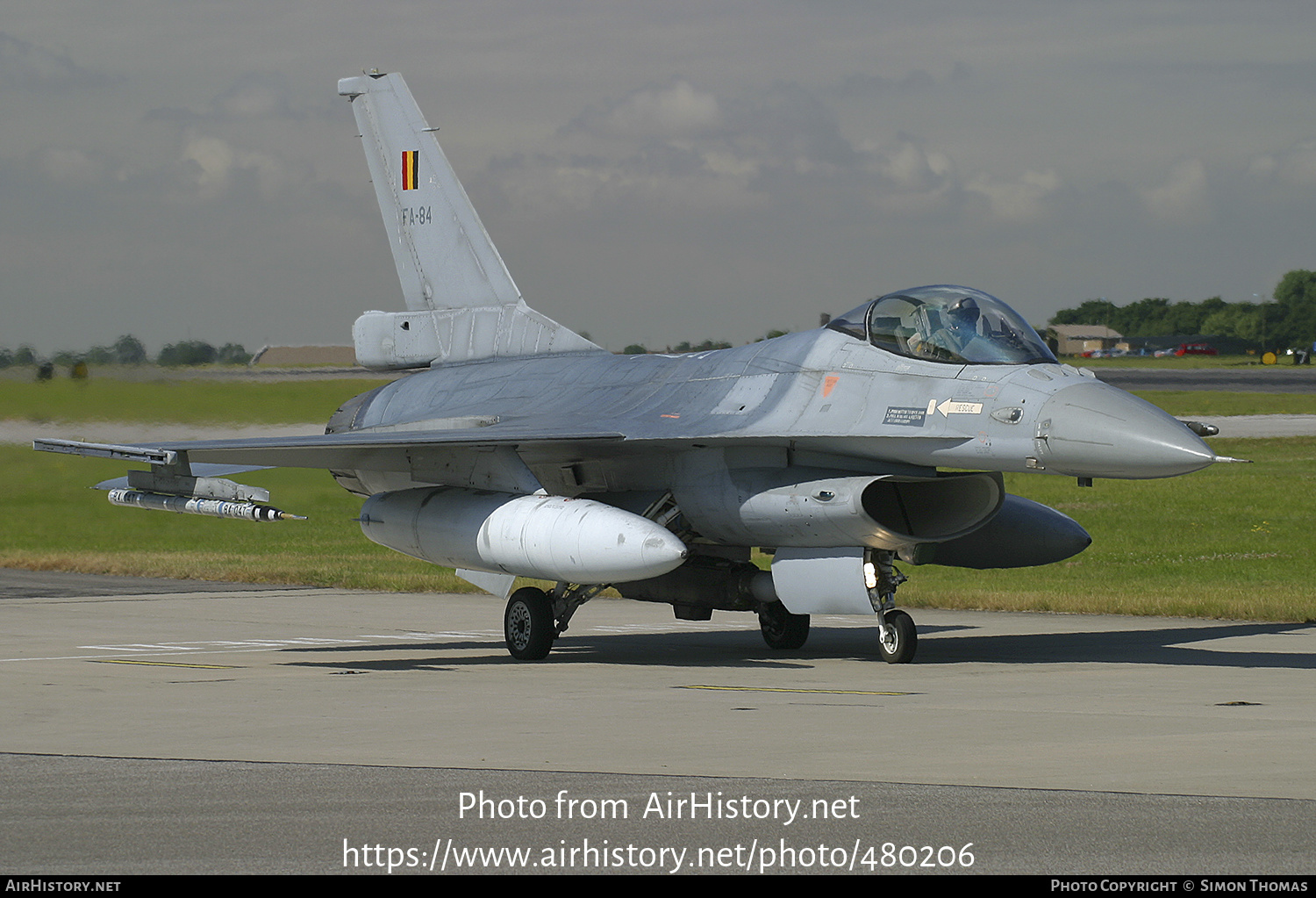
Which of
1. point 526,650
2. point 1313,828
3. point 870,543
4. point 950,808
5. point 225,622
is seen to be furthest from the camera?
point 225,622

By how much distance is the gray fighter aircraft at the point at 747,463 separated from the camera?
12.9 metres

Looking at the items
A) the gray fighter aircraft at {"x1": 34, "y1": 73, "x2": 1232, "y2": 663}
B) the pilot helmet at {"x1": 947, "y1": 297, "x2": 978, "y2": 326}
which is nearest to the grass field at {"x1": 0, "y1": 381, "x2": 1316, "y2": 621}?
the gray fighter aircraft at {"x1": 34, "y1": 73, "x2": 1232, "y2": 663}

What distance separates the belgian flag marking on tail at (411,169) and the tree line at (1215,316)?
366ft

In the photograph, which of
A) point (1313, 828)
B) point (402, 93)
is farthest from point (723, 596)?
point (1313, 828)

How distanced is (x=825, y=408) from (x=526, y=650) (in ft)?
12.0

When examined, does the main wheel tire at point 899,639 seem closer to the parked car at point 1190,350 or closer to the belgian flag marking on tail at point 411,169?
the belgian flag marking on tail at point 411,169

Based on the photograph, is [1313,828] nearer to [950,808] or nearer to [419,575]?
[950,808]

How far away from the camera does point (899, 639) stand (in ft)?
45.7

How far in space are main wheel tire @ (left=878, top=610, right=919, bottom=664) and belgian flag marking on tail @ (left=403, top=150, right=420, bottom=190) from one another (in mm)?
8389

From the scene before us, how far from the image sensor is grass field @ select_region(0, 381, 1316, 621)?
821 inches

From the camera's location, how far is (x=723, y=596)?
50.6 feet

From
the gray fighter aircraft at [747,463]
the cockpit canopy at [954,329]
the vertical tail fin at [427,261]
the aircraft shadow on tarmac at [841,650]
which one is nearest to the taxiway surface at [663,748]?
the aircraft shadow on tarmac at [841,650]

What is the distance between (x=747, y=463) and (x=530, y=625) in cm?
254

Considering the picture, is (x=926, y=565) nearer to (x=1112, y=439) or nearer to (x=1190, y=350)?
(x=1112, y=439)
